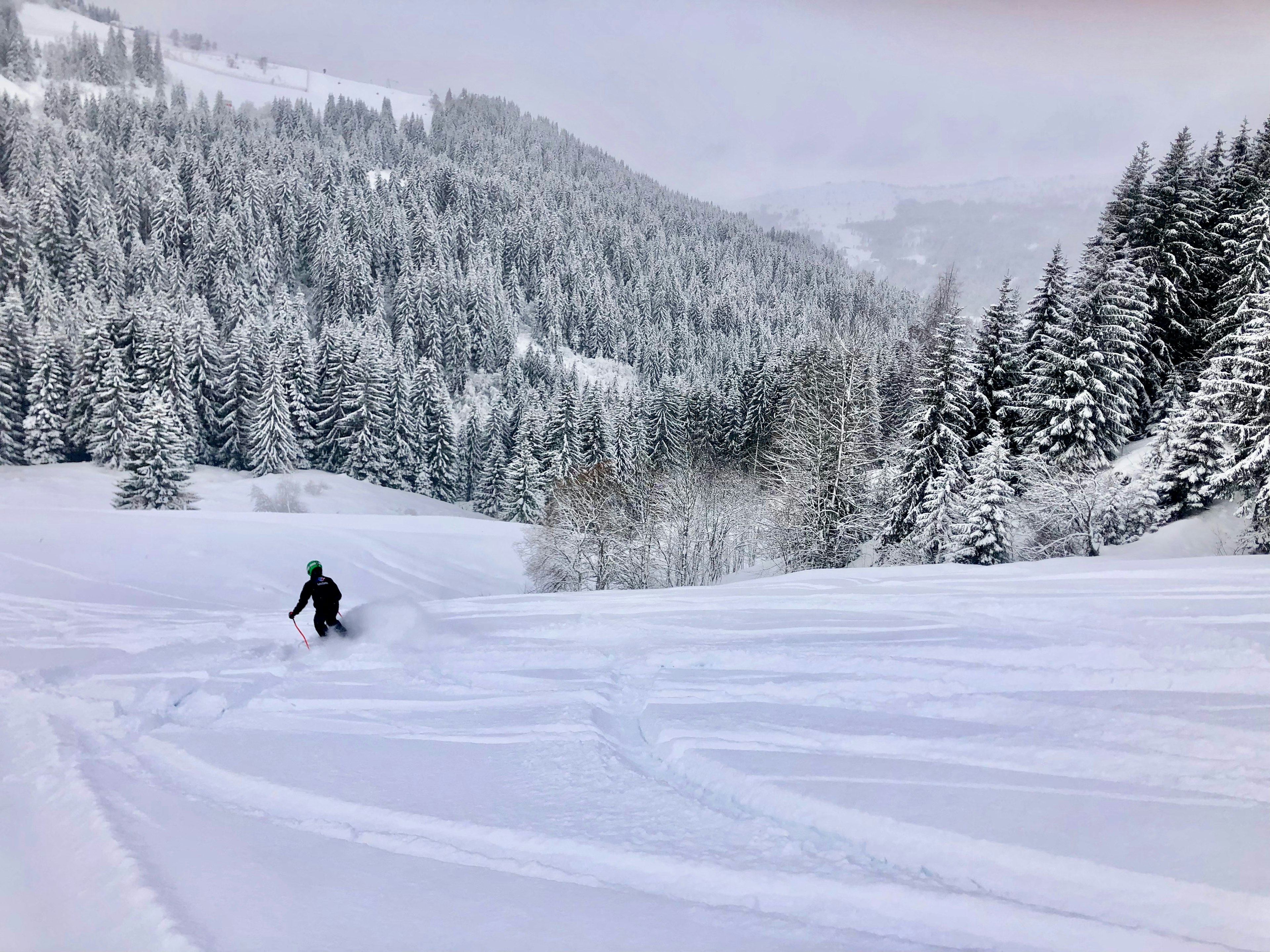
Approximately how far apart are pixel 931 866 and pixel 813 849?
→ 2.26 ft

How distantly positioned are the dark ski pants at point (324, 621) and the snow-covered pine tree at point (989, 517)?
1915 centimetres

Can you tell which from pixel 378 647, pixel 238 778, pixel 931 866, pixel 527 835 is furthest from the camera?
pixel 378 647

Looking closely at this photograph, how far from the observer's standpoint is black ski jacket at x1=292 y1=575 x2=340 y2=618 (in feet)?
32.7

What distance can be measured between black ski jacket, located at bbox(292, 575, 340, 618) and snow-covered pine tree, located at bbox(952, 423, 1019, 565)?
19.2 m

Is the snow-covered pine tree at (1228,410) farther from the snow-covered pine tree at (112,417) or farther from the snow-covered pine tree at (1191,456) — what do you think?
the snow-covered pine tree at (112,417)

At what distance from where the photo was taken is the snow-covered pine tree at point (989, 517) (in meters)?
21.2

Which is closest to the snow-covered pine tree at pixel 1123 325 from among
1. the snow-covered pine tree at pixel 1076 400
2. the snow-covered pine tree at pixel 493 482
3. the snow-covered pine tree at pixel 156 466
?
the snow-covered pine tree at pixel 1076 400

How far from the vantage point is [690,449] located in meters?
39.7

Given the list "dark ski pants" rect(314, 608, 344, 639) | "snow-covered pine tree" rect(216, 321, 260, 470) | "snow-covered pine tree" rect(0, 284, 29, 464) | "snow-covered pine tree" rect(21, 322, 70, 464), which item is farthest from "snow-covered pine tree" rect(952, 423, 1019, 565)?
"snow-covered pine tree" rect(0, 284, 29, 464)

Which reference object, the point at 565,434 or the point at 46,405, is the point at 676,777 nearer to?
the point at 565,434

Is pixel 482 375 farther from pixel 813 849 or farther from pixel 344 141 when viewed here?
pixel 344 141

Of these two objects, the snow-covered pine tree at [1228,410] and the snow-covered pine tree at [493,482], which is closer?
the snow-covered pine tree at [1228,410]

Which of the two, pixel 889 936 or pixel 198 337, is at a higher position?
pixel 198 337

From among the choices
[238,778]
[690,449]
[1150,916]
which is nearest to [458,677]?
[238,778]
